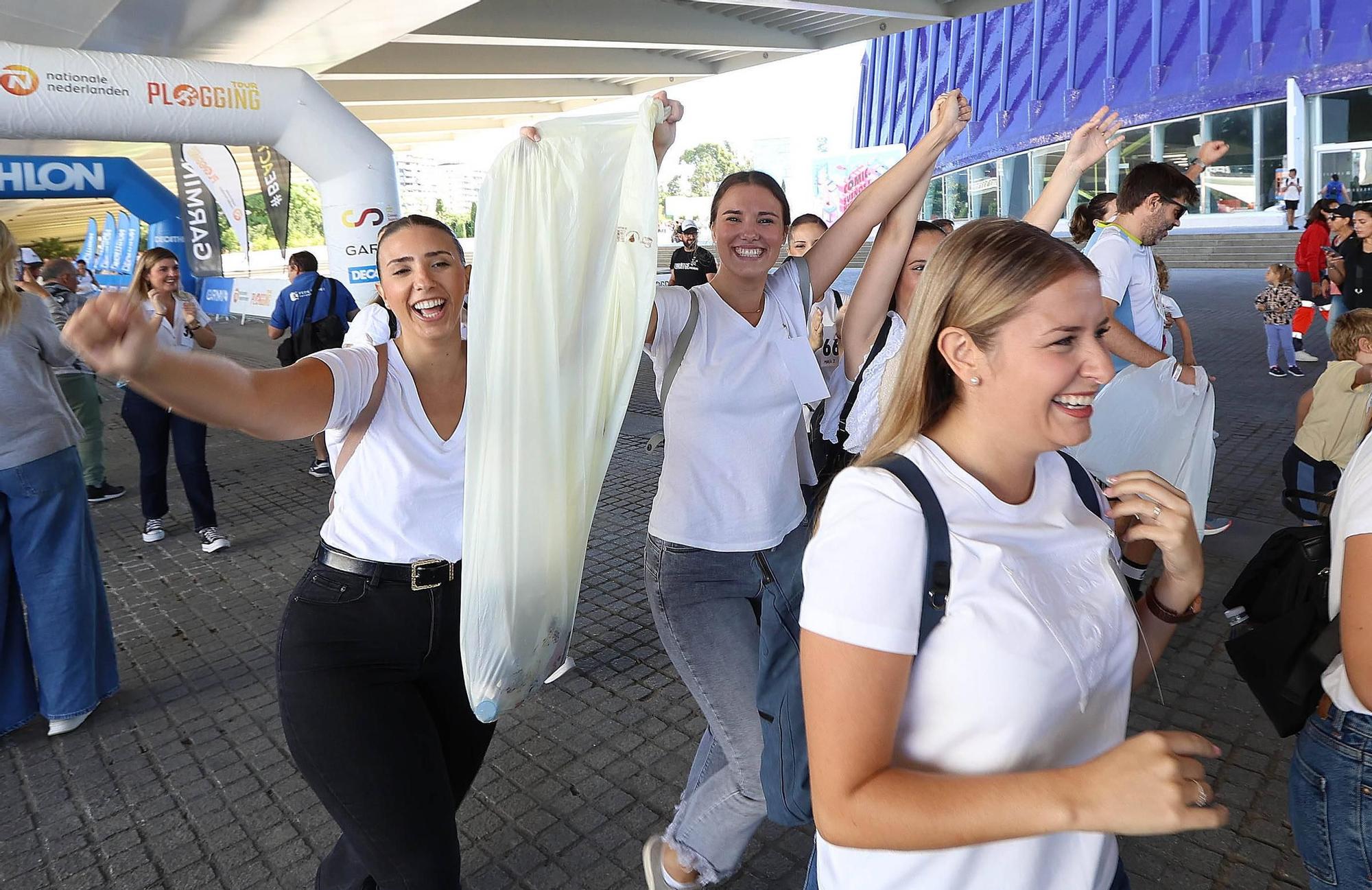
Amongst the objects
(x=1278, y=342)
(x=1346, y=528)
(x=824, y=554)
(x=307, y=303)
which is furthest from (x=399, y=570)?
(x=1278, y=342)

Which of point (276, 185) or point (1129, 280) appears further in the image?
point (276, 185)

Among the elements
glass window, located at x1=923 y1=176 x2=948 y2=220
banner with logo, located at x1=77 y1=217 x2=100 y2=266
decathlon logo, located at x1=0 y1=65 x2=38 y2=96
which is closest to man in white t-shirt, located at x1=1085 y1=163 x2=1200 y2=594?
decathlon logo, located at x1=0 y1=65 x2=38 y2=96

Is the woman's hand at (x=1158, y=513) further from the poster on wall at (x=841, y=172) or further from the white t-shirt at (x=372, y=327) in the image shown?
the poster on wall at (x=841, y=172)

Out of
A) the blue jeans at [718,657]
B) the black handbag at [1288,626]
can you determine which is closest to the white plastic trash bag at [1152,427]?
the black handbag at [1288,626]

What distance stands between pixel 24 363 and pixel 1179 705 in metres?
5.08

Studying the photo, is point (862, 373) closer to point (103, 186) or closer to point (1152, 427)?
point (1152, 427)

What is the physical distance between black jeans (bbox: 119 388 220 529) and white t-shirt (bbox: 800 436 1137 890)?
20.0ft

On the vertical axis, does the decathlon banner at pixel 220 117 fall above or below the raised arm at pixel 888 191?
above

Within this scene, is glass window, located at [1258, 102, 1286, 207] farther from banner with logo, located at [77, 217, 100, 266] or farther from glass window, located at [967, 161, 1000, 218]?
banner with logo, located at [77, 217, 100, 266]

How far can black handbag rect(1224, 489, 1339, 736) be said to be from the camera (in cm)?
169

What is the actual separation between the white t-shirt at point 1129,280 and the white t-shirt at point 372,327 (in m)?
3.81

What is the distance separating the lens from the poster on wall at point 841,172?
30.2 metres

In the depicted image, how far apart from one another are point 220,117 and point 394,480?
→ 31.5 ft

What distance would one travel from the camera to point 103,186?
1599 cm
